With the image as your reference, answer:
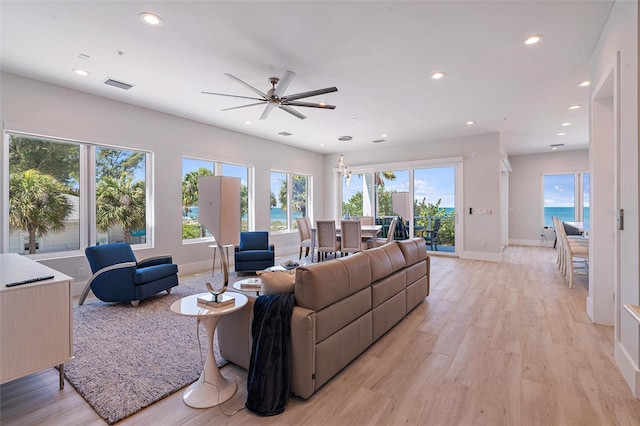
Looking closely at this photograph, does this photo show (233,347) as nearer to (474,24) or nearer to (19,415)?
(19,415)

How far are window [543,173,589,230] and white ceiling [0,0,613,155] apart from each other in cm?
467

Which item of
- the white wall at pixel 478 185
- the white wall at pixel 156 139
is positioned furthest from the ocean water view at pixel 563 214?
the white wall at pixel 156 139

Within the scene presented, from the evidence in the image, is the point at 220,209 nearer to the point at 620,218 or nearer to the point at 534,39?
the point at 620,218

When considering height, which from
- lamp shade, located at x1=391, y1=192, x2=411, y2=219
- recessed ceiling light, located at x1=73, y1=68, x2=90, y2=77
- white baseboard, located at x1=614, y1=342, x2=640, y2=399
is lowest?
white baseboard, located at x1=614, y1=342, x2=640, y2=399

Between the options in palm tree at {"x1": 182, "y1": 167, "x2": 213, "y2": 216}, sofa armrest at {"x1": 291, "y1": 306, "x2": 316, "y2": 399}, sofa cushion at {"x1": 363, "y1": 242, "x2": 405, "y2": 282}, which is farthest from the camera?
palm tree at {"x1": 182, "y1": 167, "x2": 213, "y2": 216}

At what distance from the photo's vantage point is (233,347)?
7.81 feet

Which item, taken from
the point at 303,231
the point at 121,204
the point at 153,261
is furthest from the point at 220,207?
the point at 303,231

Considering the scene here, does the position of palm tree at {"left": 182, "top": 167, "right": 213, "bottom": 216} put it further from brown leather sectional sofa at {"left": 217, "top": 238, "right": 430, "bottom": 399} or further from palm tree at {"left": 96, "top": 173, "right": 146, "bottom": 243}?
brown leather sectional sofa at {"left": 217, "top": 238, "right": 430, "bottom": 399}

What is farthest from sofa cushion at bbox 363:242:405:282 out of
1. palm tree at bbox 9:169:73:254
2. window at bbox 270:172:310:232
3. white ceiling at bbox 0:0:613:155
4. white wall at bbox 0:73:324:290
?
window at bbox 270:172:310:232

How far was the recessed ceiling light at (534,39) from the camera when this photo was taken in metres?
2.98

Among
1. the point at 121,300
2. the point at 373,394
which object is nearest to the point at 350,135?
the point at 121,300

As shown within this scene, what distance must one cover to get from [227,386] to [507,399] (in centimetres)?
189

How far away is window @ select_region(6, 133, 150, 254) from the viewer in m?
3.99

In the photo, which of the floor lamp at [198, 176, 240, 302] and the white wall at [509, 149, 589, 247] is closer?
the floor lamp at [198, 176, 240, 302]
